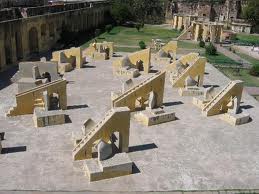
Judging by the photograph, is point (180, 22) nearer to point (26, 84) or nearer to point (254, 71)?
point (254, 71)

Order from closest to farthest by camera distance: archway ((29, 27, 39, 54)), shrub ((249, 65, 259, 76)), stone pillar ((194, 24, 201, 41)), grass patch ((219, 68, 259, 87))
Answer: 1. grass patch ((219, 68, 259, 87))
2. shrub ((249, 65, 259, 76))
3. archway ((29, 27, 39, 54))
4. stone pillar ((194, 24, 201, 41))

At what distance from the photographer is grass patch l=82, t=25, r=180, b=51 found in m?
44.1

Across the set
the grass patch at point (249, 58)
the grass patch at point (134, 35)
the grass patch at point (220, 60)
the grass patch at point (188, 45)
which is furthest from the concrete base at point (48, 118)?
the grass patch at point (188, 45)

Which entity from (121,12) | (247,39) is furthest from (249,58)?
(121,12)

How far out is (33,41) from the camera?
3512 centimetres

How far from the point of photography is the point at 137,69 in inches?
1102

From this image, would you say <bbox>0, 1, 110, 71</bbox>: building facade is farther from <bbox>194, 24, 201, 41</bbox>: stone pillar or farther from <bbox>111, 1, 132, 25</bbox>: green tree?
<bbox>194, 24, 201, 41</bbox>: stone pillar

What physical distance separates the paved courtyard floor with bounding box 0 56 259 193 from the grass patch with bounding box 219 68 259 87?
700 centimetres

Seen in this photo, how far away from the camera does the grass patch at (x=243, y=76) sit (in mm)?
27350

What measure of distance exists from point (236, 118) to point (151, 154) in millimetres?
5961

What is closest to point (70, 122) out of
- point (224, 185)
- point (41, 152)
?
point (41, 152)

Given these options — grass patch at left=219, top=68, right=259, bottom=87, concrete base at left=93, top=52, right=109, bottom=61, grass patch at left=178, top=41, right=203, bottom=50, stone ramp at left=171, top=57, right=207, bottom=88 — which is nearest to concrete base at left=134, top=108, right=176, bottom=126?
stone ramp at left=171, top=57, right=207, bottom=88

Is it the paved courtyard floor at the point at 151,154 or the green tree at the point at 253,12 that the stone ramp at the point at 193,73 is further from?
the green tree at the point at 253,12

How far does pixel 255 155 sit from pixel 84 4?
1611 inches
